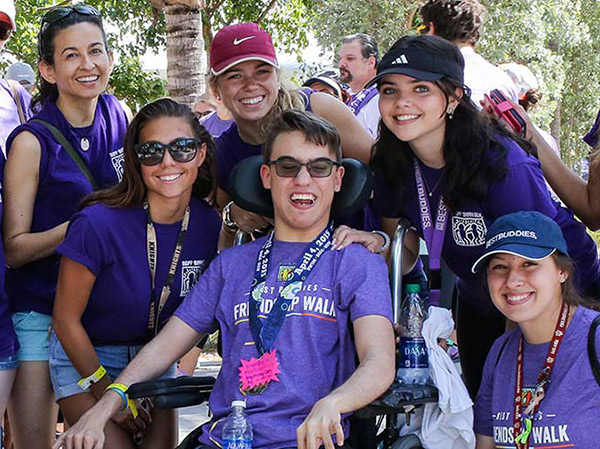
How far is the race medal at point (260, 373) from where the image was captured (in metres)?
3.20

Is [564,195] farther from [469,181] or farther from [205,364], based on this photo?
[205,364]

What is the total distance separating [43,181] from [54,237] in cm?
25

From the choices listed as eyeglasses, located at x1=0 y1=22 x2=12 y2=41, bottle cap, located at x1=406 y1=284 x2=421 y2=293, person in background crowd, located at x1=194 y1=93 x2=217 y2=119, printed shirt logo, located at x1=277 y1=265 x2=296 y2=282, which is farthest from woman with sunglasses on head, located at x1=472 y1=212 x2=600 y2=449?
person in background crowd, located at x1=194 y1=93 x2=217 y2=119

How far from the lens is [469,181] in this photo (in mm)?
3346

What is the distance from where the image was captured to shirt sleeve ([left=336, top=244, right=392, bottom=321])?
3.22m

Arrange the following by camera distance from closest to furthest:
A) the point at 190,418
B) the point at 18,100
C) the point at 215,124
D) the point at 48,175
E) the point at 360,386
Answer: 1. the point at 360,386
2. the point at 48,175
3. the point at 18,100
4. the point at 215,124
5. the point at 190,418

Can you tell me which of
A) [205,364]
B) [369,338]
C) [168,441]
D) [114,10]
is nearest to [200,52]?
[205,364]

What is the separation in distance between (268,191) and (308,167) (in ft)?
1.04

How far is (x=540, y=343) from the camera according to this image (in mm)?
3182

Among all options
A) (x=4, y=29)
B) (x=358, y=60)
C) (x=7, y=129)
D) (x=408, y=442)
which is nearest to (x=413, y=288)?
(x=408, y=442)

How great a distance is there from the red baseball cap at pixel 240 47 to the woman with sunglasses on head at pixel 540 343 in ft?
4.70

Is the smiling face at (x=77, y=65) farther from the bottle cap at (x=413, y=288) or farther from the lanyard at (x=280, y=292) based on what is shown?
the bottle cap at (x=413, y=288)

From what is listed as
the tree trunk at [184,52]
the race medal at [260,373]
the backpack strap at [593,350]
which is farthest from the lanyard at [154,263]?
the tree trunk at [184,52]

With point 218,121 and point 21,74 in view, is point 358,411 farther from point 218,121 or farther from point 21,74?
point 21,74
